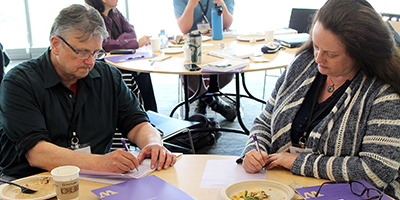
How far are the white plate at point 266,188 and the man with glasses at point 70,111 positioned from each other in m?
0.30

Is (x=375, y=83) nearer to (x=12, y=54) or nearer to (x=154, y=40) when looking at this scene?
(x=154, y=40)

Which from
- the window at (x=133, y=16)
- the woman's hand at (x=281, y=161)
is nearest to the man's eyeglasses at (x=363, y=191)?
the woman's hand at (x=281, y=161)

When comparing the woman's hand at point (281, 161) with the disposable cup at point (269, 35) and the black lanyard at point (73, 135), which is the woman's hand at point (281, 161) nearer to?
the black lanyard at point (73, 135)

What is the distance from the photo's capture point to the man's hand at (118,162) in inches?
48.6

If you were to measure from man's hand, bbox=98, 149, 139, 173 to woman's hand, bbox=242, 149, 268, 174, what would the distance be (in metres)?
0.39

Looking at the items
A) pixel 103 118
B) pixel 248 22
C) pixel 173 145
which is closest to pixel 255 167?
pixel 103 118

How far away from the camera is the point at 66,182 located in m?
0.93

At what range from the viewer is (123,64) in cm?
256

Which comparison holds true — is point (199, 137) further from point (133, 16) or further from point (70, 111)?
point (133, 16)

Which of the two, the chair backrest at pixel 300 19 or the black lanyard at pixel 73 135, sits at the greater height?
the chair backrest at pixel 300 19

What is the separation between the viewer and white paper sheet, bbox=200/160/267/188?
116cm

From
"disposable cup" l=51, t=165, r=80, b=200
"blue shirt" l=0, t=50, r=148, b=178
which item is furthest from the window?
"disposable cup" l=51, t=165, r=80, b=200

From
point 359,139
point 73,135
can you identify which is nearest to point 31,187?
point 73,135

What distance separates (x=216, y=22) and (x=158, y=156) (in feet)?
7.02
